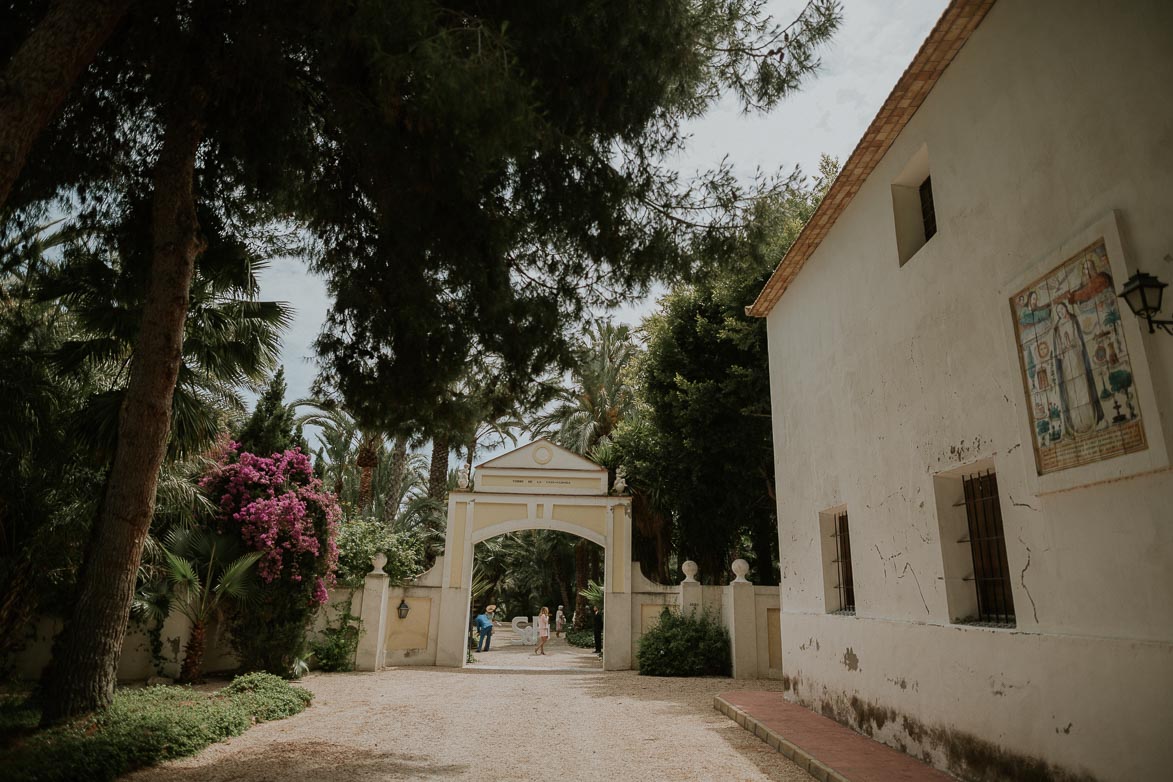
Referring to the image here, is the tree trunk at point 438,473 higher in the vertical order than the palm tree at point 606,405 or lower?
lower

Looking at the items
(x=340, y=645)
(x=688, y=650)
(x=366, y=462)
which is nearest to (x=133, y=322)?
(x=340, y=645)

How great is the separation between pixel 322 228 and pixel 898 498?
6999 millimetres

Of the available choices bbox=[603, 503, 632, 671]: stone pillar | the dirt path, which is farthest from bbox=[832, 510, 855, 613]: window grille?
bbox=[603, 503, 632, 671]: stone pillar

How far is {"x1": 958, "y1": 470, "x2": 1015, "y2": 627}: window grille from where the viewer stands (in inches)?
238

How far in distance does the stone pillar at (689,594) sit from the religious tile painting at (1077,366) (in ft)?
37.3

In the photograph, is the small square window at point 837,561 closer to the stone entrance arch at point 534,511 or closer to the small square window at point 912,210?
the small square window at point 912,210

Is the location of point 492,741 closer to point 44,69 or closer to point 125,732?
point 125,732

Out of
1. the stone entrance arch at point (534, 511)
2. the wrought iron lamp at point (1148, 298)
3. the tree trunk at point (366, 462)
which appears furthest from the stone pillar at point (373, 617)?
the wrought iron lamp at point (1148, 298)

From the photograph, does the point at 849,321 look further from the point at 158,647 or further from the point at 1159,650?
the point at 158,647

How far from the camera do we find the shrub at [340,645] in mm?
14539

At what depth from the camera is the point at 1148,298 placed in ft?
13.0

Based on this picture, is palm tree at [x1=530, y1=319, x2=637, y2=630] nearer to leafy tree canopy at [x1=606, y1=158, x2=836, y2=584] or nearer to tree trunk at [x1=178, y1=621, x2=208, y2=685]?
leafy tree canopy at [x1=606, y1=158, x2=836, y2=584]

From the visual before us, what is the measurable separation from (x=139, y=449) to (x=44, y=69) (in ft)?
12.2

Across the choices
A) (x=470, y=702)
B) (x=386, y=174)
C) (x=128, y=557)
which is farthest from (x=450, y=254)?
(x=470, y=702)
